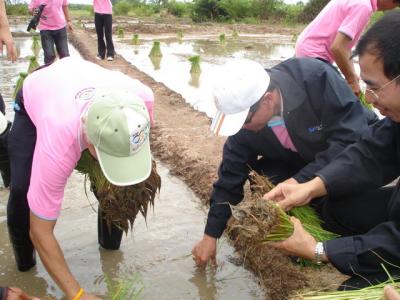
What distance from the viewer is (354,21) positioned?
11.0 feet

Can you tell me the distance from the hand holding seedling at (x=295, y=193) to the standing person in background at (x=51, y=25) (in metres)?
5.62

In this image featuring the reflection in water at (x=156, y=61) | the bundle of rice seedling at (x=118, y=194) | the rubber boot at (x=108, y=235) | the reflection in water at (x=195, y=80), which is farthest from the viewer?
the reflection in water at (x=156, y=61)

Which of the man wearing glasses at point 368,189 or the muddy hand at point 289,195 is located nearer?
the man wearing glasses at point 368,189

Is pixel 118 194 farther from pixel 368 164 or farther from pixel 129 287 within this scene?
pixel 368 164

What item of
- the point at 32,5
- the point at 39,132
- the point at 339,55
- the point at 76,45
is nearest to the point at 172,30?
the point at 76,45

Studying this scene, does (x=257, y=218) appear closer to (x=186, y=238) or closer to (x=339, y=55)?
(x=186, y=238)

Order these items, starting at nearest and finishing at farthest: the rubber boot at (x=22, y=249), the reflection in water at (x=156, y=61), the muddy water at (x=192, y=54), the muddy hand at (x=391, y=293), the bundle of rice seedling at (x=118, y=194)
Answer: the muddy hand at (x=391, y=293) < the bundle of rice seedling at (x=118, y=194) < the rubber boot at (x=22, y=249) < the muddy water at (x=192, y=54) < the reflection in water at (x=156, y=61)

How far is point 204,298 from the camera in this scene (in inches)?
108

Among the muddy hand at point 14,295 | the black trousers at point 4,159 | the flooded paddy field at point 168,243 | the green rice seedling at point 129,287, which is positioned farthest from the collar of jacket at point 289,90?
the black trousers at point 4,159

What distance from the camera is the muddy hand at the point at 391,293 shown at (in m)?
1.60

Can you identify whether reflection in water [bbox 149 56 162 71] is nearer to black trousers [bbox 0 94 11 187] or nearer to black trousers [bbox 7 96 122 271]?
black trousers [bbox 0 94 11 187]

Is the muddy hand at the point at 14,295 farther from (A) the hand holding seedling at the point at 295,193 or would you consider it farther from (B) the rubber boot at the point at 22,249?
(A) the hand holding seedling at the point at 295,193

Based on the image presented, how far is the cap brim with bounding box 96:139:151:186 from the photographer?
6.47 feet

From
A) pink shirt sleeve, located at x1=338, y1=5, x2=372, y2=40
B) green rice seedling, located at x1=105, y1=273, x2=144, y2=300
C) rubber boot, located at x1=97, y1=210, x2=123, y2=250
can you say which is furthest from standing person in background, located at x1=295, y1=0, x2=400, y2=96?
green rice seedling, located at x1=105, y1=273, x2=144, y2=300
